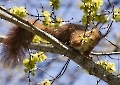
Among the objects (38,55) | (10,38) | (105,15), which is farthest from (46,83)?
(105,15)

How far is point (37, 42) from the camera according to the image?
280 cm

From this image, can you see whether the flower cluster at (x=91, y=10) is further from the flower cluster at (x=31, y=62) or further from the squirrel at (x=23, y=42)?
the flower cluster at (x=31, y=62)

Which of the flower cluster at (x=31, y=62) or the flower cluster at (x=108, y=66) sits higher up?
the flower cluster at (x=108, y=66)

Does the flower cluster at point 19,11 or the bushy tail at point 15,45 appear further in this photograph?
the bushy tail at point 15,45

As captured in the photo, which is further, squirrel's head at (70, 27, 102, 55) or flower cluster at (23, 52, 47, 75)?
squirrel's head at (70, 27, 102, 55)

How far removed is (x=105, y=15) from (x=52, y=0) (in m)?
0.37

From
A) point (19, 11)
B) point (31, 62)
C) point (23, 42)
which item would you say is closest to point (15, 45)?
point (23, 42)

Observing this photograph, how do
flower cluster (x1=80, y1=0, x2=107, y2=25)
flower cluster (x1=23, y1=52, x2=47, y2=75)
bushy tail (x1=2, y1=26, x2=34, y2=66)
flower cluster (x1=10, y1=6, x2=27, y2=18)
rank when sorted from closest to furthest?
1. flower cluster (x1=80, y1=0, x2=107, y2=25)
2. flower cluster (x1=10, y1=6, x2=27, y2=18)
3. flower cluster (x1=23, y1=52, x2=47, y2=75)
4. bushy tail (x1=2, y1=26, x2=34, y2=66)

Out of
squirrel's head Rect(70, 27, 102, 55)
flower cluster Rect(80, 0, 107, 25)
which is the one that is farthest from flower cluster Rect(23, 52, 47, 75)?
flower cluster Rect(80, 0, 107, 25)

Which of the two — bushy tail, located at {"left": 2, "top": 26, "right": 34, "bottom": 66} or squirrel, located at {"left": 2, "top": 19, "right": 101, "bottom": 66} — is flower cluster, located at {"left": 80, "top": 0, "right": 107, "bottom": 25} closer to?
squirrel, located at {"left": 2, "top": 19, "right": 101, "bottom": 66}

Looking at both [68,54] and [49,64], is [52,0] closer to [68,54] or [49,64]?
[68,54]

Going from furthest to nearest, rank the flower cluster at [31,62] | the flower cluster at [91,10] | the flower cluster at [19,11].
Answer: the flower cluster at [31,62]
the flower cluster at [19,11]
the flower cluster at [91,10]

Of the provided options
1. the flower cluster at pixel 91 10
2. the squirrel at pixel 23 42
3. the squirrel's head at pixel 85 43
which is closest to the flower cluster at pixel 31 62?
the squirrel at pixel 23 42

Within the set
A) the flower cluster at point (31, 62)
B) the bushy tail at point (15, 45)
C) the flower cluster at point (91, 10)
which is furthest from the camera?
the bushy tail at point (15, 45)
